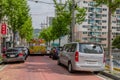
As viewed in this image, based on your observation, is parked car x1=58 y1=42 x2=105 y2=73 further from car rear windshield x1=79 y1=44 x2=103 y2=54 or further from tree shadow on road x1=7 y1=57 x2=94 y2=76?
tree shadow on road x1=7 y1=57 x2=94 y2=76

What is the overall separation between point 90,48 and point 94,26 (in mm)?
97071

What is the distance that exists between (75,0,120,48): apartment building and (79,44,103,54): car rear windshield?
9291 cm

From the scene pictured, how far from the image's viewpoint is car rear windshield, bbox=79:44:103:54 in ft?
59.0

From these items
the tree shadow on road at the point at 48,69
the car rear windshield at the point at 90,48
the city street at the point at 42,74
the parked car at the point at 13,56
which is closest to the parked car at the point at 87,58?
the car rear windshield at the point at 90,48

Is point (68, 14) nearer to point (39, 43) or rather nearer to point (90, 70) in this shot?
point (39, 43)

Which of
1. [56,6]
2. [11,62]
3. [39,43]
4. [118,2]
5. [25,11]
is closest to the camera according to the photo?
[118,2]

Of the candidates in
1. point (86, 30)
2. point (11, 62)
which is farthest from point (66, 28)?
point (86, 30)

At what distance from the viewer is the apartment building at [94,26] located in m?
113

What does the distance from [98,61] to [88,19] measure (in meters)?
96.7

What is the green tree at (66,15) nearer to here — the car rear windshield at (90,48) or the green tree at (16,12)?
the green tree at (16,12)

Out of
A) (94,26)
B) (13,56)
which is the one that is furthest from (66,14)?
(94,26)

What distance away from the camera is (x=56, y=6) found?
52.7 metres

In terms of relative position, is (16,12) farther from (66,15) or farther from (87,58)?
(87,58)

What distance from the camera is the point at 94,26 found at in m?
114
